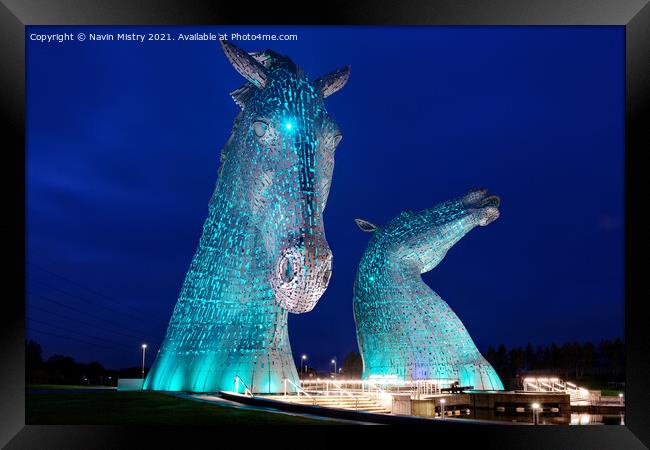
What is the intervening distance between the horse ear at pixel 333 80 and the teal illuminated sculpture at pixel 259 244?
0.03m

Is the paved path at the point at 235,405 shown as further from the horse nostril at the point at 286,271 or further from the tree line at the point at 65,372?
the tree line at the point at 65,372

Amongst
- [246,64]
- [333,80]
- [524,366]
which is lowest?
[524,366]

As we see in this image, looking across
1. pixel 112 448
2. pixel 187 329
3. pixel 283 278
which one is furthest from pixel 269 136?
pixel 112 448

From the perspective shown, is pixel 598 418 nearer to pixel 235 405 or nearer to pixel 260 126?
pixel 235 405

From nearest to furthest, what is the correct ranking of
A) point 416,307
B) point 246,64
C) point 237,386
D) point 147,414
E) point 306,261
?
point 147,414 → point 306,261 → point 246,64 → point 237,386 → point 416,307

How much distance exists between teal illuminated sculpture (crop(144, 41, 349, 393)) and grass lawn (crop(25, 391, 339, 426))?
77.7 inches

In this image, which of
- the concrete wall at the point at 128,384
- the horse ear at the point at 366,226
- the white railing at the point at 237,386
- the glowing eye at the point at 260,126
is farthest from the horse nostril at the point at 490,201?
the concrete wall at the point at 128,384

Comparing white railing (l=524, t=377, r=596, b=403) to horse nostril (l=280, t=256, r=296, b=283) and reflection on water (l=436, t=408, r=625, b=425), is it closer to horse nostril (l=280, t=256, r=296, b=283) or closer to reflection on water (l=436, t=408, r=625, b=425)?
reflection on water (l=436, t=408, r=625, b=425)

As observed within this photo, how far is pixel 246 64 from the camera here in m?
13.0

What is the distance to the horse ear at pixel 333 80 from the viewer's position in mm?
14352
